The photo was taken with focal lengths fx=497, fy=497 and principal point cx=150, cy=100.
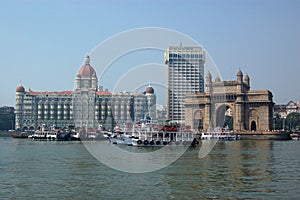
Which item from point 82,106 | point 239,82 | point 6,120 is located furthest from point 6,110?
point 239,82

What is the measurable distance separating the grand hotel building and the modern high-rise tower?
4.95 metres

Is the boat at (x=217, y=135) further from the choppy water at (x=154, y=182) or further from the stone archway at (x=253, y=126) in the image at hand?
the choppy water at (x=154, y=182)

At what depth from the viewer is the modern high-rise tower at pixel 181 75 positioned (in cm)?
10900

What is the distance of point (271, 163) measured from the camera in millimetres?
30500

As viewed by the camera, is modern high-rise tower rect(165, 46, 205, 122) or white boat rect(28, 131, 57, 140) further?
modern high-rise tower rect(165, 46, 205, 122)

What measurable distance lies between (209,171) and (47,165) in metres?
9.50

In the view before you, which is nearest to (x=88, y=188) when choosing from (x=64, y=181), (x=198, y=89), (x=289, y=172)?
(x=64, y=181)

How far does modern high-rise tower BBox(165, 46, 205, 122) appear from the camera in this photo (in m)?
109

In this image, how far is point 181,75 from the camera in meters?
114

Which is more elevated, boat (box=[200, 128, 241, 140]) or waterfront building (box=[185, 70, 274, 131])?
waterfront building (box=[185, 70, 274, 131])

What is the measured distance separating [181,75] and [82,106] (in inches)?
938

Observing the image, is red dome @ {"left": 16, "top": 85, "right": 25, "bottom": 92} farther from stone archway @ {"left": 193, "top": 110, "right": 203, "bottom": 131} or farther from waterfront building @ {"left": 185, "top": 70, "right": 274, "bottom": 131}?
Result: stone archway @ {"left": 193, "top": 110, "right": 203, "bottom": 131}

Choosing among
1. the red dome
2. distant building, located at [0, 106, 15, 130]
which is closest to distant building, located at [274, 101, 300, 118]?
the red dome

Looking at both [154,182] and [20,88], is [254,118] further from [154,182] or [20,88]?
[154,182]
